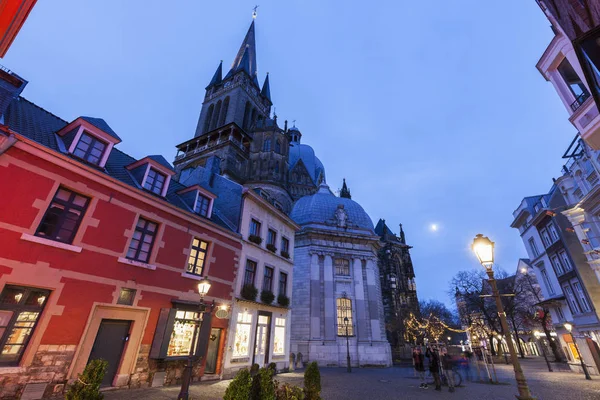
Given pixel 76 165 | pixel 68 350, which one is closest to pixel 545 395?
pixel 68 350

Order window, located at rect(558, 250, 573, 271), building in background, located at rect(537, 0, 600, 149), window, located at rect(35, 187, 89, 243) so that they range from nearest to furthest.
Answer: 1. building in background, located at rect(537, 0, 600, 149)
2. window, located at rect(35, 187, 89, 243)
3. window, located at rect(558, 250, 573, 271)

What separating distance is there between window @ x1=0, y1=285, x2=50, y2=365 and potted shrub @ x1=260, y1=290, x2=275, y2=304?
38.6 ft

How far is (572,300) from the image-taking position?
2384cm

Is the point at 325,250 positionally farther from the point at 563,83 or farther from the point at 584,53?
the point at 584,53

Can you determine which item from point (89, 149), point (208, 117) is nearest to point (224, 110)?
point (208, 117)

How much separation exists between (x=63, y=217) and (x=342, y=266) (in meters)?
29.1

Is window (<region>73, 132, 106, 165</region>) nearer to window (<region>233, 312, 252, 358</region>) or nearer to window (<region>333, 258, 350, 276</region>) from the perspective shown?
window (<region>233, 312, 252, 358</region>)

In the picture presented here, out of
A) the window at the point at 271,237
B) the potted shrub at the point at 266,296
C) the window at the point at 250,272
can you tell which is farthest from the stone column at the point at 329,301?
the window at the point at 250,272

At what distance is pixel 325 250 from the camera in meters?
34.2

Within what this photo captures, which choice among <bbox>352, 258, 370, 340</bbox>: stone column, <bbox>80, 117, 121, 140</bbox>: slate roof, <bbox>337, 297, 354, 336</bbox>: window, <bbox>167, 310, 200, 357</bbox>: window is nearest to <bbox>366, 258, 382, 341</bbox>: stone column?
<bbox>352, 258, 370, 340</bbox>: stone column

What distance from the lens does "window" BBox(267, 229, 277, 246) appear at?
71.6 feet

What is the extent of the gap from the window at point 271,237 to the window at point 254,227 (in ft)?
4.12

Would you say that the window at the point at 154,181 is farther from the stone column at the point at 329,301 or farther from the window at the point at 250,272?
the stone column at the point at 329,301

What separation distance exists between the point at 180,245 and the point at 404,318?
171 ft
